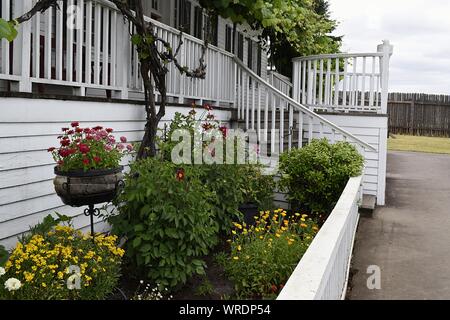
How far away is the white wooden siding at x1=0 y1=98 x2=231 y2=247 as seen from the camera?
368cm

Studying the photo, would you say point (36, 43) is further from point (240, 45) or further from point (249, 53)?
point (249, 53)

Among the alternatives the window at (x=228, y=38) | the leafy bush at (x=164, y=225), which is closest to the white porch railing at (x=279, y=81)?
the window at (x=228, y=38)

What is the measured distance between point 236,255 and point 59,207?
5.66 feet

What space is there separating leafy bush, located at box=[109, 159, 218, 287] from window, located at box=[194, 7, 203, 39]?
701 cm

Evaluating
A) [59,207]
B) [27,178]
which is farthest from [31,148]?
[59,207]

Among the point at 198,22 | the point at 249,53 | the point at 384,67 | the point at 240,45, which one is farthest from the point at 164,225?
the point at 249,53

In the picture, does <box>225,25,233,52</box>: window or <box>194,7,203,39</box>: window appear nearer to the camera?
<box>194,7,203,39</box>: window

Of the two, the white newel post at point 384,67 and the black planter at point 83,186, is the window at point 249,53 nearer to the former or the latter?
the white newel post at point 384,67

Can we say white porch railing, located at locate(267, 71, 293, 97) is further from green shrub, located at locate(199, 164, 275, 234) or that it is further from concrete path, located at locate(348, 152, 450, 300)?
green shrub, located at locate(199, 164, 275, 234)

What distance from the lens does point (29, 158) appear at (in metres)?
3.94

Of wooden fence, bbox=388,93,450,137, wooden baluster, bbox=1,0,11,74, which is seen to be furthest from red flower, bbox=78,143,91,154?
wooden fence, bbox=388,93,450,137
